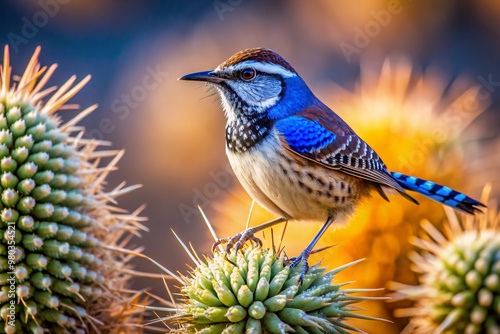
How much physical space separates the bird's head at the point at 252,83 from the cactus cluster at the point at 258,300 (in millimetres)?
1095

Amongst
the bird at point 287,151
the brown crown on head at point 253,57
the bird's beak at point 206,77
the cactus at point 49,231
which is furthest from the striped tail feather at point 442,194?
the cactus at point 49,231

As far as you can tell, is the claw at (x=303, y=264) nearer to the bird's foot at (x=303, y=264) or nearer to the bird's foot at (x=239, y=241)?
the bird's foot at (x=303, y=264)

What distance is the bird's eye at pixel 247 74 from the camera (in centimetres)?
378

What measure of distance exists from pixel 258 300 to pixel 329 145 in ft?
4.24

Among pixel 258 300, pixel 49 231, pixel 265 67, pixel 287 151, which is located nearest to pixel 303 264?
pixel 258 300

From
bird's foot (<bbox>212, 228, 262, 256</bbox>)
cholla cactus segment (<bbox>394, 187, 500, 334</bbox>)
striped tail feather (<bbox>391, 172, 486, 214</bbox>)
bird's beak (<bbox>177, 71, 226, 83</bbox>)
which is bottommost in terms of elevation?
cholla cactus segment (<bbox>394, 187, 500, 334</bbox>)

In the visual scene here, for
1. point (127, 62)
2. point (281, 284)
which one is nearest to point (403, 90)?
point (281, 284)

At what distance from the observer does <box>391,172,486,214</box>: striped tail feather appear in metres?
3.71

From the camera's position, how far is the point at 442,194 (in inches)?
152

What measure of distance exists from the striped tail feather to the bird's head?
83 centimetres

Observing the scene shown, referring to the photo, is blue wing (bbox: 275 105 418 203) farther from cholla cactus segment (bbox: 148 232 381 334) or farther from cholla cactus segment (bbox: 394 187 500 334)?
cholla cactus segment (bbox: 148 232 381 334)

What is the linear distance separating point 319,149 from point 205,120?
4.93m

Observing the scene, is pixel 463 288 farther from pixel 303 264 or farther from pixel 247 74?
pixel 247 74

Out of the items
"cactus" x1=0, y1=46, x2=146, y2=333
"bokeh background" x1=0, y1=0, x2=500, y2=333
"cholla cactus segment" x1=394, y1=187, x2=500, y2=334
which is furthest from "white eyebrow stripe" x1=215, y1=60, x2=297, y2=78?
"bokeh background" x1=0, y1=0, x2=500, y2=333
